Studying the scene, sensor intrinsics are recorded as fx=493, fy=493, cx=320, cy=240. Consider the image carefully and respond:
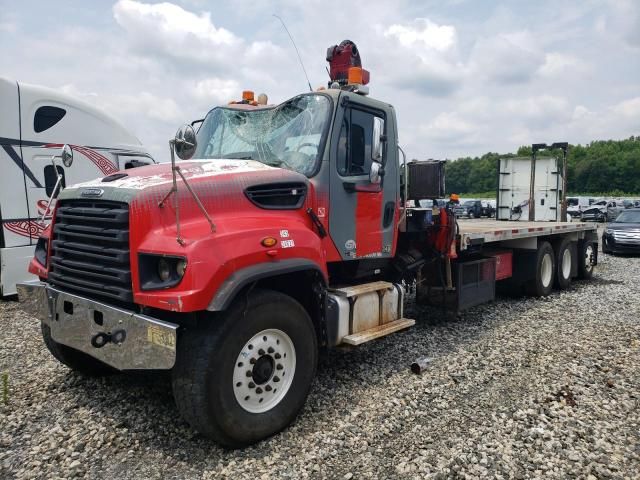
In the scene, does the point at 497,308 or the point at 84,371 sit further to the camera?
the point at 497,308

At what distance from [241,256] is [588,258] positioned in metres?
10.0

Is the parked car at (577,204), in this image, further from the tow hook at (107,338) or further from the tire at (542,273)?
the tow hook at (107,338)

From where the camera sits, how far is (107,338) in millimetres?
3328

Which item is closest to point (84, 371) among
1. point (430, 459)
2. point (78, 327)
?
point (78, 327)

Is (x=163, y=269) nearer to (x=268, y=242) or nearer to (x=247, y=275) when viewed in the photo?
(x=247, y=275)

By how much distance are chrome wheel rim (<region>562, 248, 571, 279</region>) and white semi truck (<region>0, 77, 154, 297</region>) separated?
8.23 meters

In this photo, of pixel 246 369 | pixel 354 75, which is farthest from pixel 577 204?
pixel 246 369

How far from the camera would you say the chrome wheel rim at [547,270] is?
8.92 meters

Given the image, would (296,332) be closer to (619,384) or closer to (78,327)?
(78,327)

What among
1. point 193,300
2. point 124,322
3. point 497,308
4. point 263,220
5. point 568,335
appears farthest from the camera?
point 497,308

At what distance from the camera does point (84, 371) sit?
464 cm

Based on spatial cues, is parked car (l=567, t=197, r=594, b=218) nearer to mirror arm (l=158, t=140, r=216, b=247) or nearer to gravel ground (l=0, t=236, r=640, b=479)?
gravel ground (l=0, t=236, r=640, b=479)

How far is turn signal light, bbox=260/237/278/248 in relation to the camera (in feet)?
11.4

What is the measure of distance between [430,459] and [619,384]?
2.46m
